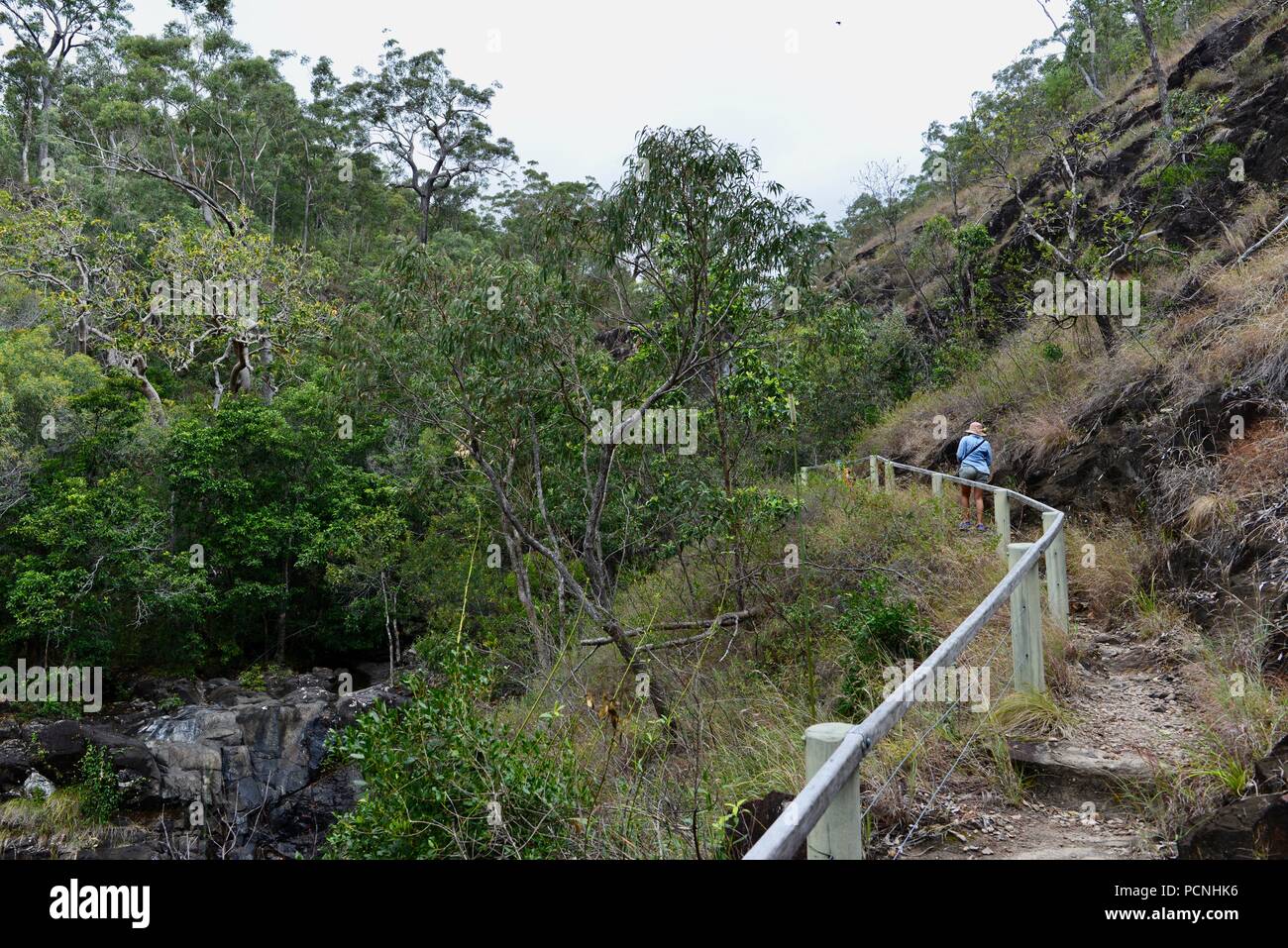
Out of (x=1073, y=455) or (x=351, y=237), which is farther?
(x=351, y=237)

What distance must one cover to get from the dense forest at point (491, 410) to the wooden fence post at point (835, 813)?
29.5 inches

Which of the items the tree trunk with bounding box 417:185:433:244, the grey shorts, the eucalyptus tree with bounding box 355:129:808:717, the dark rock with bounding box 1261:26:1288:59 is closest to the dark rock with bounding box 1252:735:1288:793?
the eucalyptus tree with bounding box 355:129:808:717

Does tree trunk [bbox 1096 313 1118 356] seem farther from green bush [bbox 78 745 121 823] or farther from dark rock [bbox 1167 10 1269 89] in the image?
green bush [bbox 78 745 121 823]

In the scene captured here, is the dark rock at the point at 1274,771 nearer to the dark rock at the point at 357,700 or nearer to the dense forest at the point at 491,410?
the dense forest at the point at 491,410

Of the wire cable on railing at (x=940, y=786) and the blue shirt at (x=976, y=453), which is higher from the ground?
the blue shirt at (x=976, y=453)

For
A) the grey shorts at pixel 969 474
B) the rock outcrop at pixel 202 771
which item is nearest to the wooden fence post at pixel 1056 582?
the grey shorts at pixel 969 474

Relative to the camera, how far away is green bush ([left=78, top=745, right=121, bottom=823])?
1842 centimetres

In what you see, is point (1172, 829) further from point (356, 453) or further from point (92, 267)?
point (92, 267)

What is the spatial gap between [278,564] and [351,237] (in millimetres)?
18607

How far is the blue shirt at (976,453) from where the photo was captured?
10633 millimetres

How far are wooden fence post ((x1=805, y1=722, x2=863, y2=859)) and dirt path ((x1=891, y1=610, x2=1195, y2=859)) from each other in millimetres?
1431

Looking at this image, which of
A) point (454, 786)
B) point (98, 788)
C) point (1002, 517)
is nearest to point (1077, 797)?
point (454, 786)

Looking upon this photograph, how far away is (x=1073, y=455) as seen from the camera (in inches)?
412
